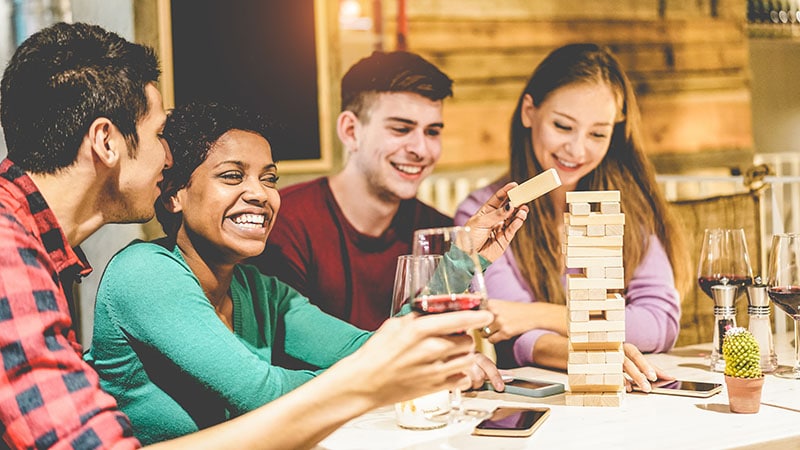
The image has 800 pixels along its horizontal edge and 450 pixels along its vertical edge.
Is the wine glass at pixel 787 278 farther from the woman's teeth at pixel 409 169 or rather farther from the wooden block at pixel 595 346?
the woman's teeth at pixel 409 169

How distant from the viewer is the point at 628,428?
5.00 ft

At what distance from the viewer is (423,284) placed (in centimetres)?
119

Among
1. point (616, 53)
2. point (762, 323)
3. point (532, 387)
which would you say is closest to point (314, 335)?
point (532, 387)

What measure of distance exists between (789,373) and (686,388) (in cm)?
32

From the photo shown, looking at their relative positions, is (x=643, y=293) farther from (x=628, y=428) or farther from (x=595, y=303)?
(x=628, y=428)

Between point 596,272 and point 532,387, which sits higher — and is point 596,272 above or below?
above

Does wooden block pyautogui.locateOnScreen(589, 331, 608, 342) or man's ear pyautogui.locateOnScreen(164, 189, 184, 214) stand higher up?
man's ear pyautogui.locateOnScreen(164, 189, 184, 214)

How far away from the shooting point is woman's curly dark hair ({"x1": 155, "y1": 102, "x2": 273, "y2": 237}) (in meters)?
1.91

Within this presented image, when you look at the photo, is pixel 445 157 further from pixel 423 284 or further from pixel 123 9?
pixel 423 284

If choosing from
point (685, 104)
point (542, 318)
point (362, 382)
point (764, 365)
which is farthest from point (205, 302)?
point (685, 104)

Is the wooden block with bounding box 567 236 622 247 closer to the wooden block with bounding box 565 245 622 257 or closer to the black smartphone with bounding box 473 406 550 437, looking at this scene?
the wooden block with bounding box 565 245 622 257

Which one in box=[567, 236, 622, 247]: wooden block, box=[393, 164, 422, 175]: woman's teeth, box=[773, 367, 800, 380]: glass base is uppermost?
box=[393, 164, 422, 175]: woman's teeth

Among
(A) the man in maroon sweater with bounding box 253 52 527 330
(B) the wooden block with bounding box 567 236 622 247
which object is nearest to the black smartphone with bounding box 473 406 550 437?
(B) the wooden block with bounding box 567 236 622 247

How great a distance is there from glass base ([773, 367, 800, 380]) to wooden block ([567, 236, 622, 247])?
0.54 meters
